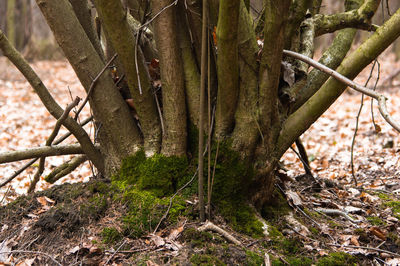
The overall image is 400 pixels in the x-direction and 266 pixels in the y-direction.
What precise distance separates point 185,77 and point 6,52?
117 cm

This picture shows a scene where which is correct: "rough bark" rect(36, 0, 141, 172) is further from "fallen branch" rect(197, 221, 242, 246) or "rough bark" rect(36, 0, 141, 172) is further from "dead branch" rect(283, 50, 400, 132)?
"dead branch" rect(283, 50, 400, 132)

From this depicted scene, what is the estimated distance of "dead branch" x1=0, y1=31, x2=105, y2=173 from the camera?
233cm

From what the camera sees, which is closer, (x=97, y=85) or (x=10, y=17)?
(x=97, y=85)

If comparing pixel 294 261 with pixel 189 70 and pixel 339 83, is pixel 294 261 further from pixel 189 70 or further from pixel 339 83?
pixel 189 70

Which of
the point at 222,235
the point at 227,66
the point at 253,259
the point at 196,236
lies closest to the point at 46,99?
the point at 227,66

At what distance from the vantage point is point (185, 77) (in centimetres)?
232

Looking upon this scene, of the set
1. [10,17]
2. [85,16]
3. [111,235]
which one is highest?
[10,17]

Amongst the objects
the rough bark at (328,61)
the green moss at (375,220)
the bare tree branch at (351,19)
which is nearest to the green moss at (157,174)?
the rough bark at (328,61)

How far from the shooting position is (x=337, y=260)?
6.68 feet

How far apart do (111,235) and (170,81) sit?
1.00 metres

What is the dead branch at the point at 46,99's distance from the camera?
2326 mm

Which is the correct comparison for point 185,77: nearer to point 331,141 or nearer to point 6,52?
point 6,52

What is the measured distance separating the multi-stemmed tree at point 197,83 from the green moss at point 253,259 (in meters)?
0.45

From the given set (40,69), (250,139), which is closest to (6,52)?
(250,139)
